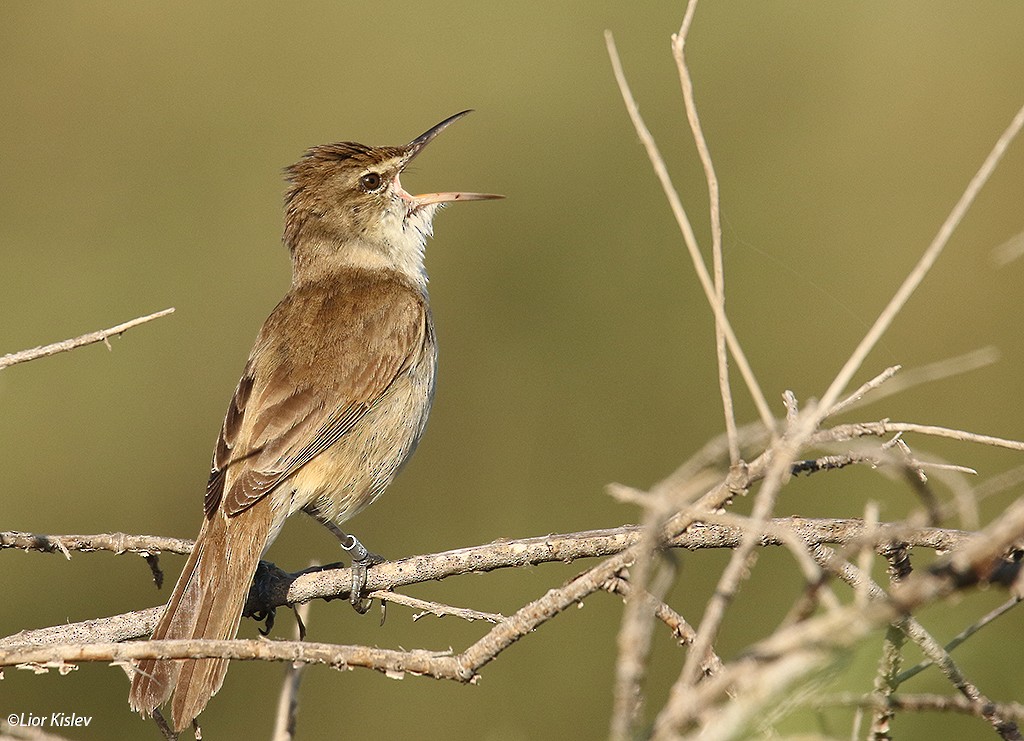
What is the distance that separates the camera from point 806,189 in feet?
26.4

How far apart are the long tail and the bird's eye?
1791mm

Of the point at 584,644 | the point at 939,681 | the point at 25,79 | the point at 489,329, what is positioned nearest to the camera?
the point at 939,681

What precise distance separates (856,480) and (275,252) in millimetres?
3802

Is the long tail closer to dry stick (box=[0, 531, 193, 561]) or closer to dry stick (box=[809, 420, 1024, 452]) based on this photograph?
dry stick (box=[0, 531, 193, 561])

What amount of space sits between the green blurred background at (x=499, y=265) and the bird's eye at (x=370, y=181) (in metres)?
2.00

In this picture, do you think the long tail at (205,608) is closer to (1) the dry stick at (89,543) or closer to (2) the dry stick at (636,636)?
(1) the dry stick at (89,543)

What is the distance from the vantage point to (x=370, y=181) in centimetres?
543

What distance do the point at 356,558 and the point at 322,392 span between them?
0.61 meters

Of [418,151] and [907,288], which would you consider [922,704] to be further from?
[418,151]

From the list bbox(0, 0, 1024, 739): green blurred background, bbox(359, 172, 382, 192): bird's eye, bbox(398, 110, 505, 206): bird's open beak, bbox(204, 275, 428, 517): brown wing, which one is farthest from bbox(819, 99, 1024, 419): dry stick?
bbox(0, 0, 1024, 739): green blurred background

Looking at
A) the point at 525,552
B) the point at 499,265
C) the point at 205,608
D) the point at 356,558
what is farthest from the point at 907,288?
the point at 499,265

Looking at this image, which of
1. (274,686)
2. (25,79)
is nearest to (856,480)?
(274,686)

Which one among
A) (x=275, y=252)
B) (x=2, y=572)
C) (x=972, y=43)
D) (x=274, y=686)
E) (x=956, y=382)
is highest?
(x=972, y=43)

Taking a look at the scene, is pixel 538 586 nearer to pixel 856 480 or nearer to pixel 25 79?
pixel 856 480
